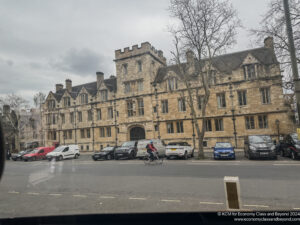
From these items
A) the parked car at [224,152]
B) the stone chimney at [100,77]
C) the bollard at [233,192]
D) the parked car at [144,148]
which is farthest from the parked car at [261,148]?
the stone chimney at [100,77]

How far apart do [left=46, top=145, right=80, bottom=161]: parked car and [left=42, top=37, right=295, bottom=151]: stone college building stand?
7844mm

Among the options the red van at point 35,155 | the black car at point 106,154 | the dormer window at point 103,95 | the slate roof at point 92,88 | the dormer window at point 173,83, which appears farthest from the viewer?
the slate roof at point 92,88

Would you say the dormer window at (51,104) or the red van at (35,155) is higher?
the dormer window at (51,104)

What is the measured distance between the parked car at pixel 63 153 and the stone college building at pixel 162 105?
7.84 meters

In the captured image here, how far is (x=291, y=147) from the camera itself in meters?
14.4

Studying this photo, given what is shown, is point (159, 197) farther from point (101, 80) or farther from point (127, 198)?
point (101, 80)

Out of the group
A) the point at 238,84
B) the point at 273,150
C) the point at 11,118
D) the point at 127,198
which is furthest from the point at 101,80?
the point at 127,198

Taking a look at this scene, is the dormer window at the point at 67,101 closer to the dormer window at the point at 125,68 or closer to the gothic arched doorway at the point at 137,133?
the dormer window at the point at 125,68

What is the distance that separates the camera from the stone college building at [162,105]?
936 inches

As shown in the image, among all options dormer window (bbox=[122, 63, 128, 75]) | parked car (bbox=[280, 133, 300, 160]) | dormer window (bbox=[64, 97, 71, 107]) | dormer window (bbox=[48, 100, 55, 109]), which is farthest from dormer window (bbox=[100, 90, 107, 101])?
parked car (bbox=[280, 133, 300, 160])

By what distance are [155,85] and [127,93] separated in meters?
5.06

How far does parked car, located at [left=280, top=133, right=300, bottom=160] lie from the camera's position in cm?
1375

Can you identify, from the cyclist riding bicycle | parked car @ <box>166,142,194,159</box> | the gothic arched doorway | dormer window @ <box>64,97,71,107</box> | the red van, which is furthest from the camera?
dormer window @ <box>64,97,71,107</box>

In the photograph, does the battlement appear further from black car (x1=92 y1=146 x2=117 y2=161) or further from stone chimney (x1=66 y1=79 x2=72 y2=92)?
black car (x1=92 y1=146 x2=117 y2=161)
